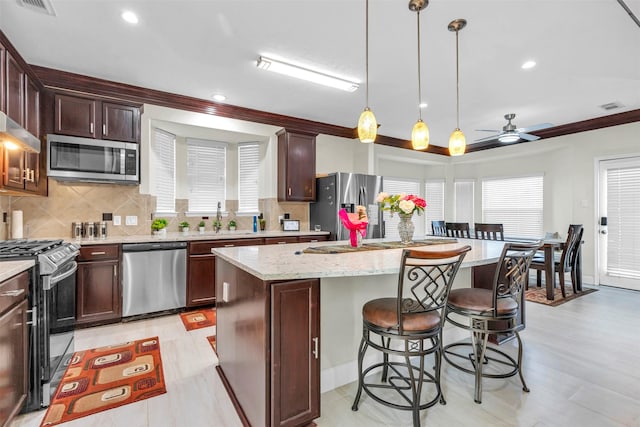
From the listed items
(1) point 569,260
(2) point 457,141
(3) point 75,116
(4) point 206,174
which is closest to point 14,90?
(3) point 75,116

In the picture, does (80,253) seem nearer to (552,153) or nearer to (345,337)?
(345,337)

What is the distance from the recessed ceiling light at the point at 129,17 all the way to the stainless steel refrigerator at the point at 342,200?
299cm

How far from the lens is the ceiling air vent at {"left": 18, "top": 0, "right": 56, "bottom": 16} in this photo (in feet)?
7.10

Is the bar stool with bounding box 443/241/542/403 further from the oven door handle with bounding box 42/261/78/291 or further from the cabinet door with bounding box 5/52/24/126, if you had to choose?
the cabinet door with bounding box 5/52/24/126

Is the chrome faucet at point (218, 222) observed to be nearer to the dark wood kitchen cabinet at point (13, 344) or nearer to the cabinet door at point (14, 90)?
the cabinet door at point (14, 90)

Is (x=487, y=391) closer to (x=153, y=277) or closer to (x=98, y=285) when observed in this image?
(x=153, y=277)

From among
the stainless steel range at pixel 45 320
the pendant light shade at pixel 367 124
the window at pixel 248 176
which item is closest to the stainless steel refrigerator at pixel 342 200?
the window at pixel 248 176

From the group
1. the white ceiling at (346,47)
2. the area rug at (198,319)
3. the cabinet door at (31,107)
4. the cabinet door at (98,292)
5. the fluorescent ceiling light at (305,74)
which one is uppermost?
the white ceiling at (346,47)

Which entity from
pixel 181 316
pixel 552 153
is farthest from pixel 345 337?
pixel 552 153

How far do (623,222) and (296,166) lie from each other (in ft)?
17.5

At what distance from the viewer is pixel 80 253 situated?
9.86 ft

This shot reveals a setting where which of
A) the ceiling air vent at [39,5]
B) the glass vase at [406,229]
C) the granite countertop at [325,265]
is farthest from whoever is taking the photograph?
the glass vase at [406,229]

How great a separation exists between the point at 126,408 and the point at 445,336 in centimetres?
255

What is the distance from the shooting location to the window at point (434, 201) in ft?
24.6
